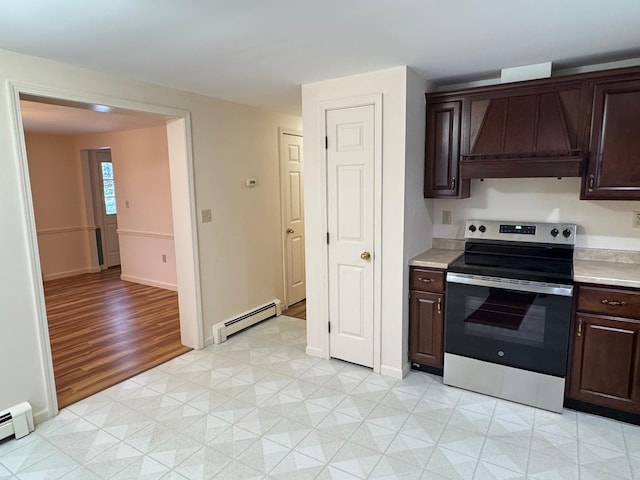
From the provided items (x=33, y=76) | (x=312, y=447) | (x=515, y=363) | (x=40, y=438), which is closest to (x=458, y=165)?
(x=515, y=363)

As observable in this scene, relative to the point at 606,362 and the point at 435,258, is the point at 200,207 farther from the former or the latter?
the point at 606,362

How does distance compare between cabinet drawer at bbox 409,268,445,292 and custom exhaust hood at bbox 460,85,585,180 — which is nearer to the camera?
custom exhaust hood at bbox 460,85,585,180

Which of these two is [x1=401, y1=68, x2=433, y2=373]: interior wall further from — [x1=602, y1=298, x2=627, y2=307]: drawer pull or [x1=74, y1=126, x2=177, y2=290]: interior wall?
[x1=74, y1=126, x2=177, y2=290]: interior wall

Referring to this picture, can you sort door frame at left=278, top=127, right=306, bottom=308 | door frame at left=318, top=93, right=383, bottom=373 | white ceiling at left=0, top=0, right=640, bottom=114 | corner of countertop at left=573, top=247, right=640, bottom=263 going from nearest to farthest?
white ceiling at left=0, top=0, right=640, bottom=114 < corner of countertop at left=573, top=247, right=640, bottom=263 < door frame at left=318, top=93, right=383, bottom=373 < door frame at left=278, top=127, right=306, bottom=308

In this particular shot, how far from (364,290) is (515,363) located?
3.69ft

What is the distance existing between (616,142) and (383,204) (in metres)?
1.47

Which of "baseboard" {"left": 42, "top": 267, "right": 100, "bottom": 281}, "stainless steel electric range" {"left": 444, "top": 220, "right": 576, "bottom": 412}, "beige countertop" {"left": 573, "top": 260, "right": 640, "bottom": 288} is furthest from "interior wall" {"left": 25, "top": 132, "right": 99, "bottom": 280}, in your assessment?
"beige countertop" {"left": 573, "top": 260, "right": 640, "bottom": 288}

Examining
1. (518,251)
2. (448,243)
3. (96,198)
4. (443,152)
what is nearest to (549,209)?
(518,251)

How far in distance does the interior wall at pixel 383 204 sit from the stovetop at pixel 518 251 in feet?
1.51

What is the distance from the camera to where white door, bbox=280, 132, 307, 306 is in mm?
4418

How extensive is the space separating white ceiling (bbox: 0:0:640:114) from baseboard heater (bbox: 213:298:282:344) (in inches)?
84.2

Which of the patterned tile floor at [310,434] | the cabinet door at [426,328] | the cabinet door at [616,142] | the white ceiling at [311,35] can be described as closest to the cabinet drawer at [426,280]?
the cabinet door at [426,328]

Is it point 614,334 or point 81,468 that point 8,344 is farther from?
point 614,334

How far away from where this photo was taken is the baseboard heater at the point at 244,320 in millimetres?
3636
